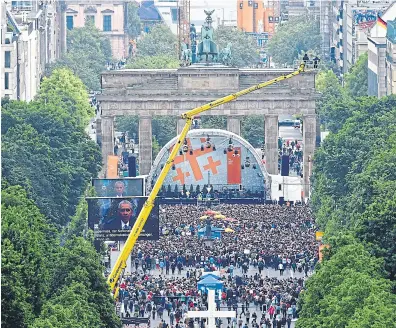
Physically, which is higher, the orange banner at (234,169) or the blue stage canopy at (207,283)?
the orange banner at (234,169)

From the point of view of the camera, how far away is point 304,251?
155 metres

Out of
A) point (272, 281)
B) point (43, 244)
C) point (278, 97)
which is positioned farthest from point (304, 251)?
point (278, 97)

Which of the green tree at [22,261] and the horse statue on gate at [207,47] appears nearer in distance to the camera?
the green tree at [22,261]

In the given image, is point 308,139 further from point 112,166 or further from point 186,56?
point 112,166

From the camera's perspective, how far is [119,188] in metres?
159

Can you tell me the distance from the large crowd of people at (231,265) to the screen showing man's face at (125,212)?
12.9 feet

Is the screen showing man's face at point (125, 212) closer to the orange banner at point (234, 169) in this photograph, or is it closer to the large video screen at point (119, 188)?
the large video screen at point (119, 188)

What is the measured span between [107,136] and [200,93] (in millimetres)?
8155

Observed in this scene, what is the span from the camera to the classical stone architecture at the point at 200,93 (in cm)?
19562

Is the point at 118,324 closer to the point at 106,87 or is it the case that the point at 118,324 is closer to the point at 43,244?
the point at 43,244

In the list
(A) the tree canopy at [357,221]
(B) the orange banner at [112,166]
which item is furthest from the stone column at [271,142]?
(B) the orange banner at [112,166]

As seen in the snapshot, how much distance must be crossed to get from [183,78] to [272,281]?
53391 millimetres

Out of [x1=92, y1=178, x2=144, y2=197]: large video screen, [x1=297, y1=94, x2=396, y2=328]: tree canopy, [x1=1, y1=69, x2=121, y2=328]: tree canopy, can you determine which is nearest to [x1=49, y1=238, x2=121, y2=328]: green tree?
[x1=1, y1=69, x2=121, y2=328]: tree canopy

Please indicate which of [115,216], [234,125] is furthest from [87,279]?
[234,125]
